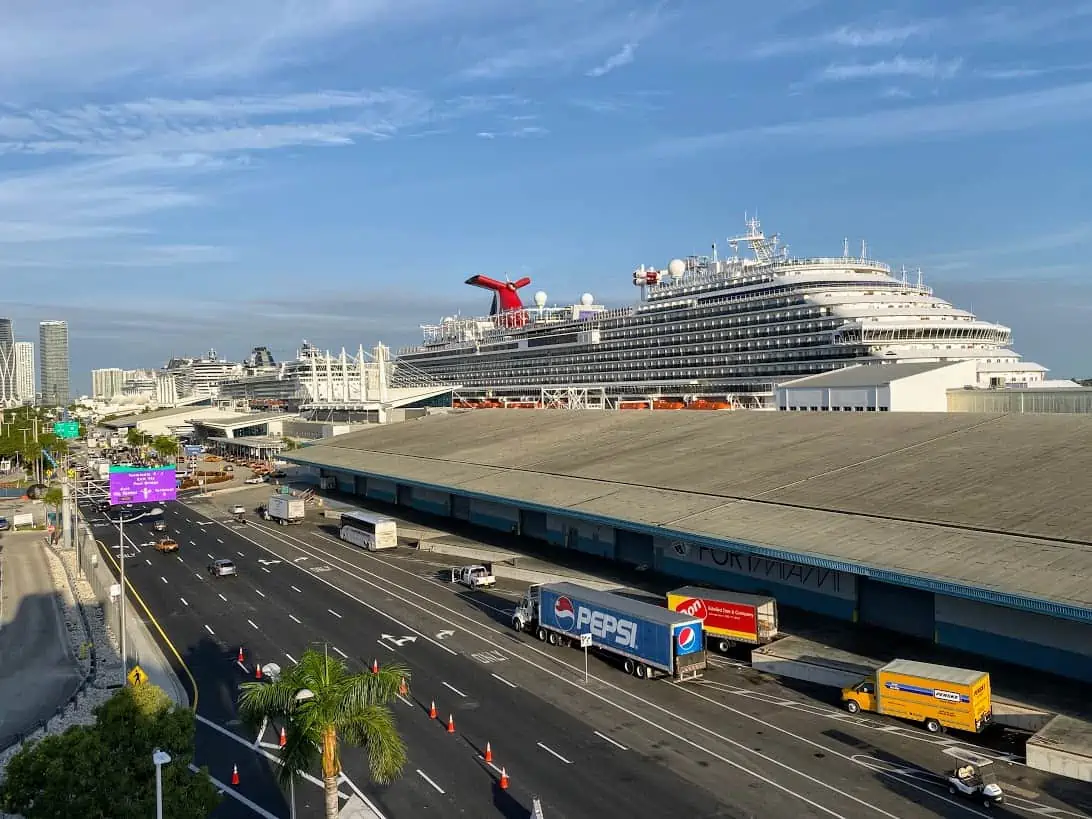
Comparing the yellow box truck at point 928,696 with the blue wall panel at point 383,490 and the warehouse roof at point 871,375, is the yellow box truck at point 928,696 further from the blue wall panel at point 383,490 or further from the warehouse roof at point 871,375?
the blue wall panel at point 383,490

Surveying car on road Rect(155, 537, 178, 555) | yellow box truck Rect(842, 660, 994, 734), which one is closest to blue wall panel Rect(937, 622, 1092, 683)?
yellow box truck Rect(842, 660, 994, 734)

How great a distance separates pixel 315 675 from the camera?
1647cm

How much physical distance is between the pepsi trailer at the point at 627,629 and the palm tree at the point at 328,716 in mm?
14449

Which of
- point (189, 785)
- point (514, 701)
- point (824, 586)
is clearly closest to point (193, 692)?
point (514, 701)

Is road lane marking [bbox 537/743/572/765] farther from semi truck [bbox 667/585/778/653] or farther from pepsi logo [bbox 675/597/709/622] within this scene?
pepsi logo [bbox 675/597/709/622]

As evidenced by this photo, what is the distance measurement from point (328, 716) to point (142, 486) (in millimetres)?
43349

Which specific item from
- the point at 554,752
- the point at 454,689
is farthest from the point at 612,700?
the point at 454,689

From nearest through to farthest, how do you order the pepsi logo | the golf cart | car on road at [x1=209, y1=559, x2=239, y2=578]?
the golf cart, the pepsi logo, car on road at [x1=209, y1=559, x2=239, y2=578]

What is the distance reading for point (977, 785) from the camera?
20.1 m

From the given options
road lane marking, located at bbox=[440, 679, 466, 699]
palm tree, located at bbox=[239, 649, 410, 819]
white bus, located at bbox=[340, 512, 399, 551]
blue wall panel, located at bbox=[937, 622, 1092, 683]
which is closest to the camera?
palm tree, located at bbox=[239, 649, 410, 819]

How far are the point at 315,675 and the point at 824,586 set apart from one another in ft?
81.1

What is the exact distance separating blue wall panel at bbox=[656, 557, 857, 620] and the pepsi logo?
5.76m

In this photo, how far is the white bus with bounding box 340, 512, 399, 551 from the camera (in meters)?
55.8

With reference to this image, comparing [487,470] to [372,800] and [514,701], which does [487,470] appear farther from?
[372,800]
